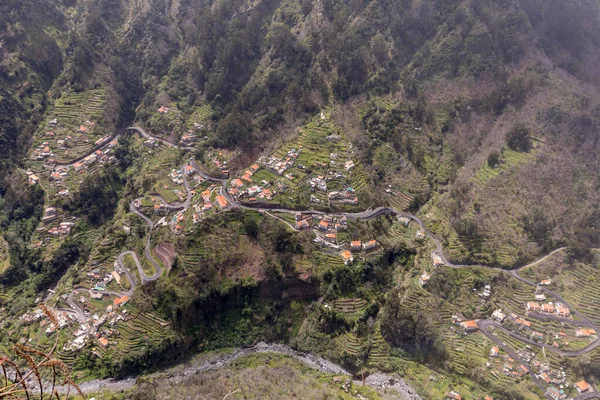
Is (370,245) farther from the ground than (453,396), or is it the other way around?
(370,245)

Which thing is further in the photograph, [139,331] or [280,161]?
[280,161]

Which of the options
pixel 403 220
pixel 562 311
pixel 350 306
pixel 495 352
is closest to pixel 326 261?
pixel 350 306

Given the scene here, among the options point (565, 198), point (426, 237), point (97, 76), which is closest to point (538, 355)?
point (426, 237)

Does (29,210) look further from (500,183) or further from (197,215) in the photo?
(500,183)

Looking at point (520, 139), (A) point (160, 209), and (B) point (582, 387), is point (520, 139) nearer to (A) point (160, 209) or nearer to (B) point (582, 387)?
(B) point (582, 387)

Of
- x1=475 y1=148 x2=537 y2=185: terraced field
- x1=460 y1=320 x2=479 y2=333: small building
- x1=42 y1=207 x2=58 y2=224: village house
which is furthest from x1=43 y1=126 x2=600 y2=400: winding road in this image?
x1=475 y1=148 x2=537 y2=185: terraced field

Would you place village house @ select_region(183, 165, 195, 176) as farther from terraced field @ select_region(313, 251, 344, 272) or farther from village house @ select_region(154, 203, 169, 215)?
terraced field @ select_region(313, 251, 344, 272)
